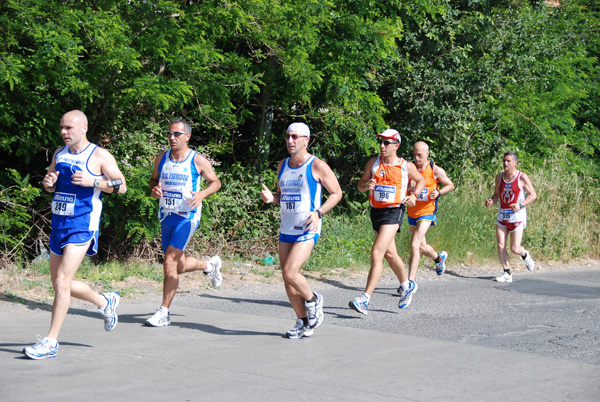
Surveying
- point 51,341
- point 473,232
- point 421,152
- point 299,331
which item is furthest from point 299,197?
point 473,232

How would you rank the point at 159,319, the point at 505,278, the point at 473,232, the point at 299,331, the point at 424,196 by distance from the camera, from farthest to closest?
1. the point at 473,232
2. the point at 505,278
3. the point at 424,196
4. the point at 159,319
5. the point at 299,331

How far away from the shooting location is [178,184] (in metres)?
7.57

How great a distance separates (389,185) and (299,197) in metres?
2.01

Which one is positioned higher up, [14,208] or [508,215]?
[508,215]

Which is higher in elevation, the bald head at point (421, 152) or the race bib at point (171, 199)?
the bald head at point (421, 152)

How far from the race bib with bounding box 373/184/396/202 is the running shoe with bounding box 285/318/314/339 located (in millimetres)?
2253

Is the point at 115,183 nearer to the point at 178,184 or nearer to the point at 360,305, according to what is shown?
the point at 178,184

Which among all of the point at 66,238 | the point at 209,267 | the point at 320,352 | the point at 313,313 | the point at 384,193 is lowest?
the point at 320,352

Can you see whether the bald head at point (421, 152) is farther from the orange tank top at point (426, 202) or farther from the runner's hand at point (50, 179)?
the runner's hand at point (50, 179)

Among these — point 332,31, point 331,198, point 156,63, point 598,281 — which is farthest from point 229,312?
point 598,281

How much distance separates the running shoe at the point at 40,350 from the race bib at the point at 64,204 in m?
1.05

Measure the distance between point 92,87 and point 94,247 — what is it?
12.7 feet

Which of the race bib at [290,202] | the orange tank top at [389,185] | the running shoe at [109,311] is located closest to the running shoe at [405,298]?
the orange tank top at [389,185]

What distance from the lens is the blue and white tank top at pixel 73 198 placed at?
6.15 metres
